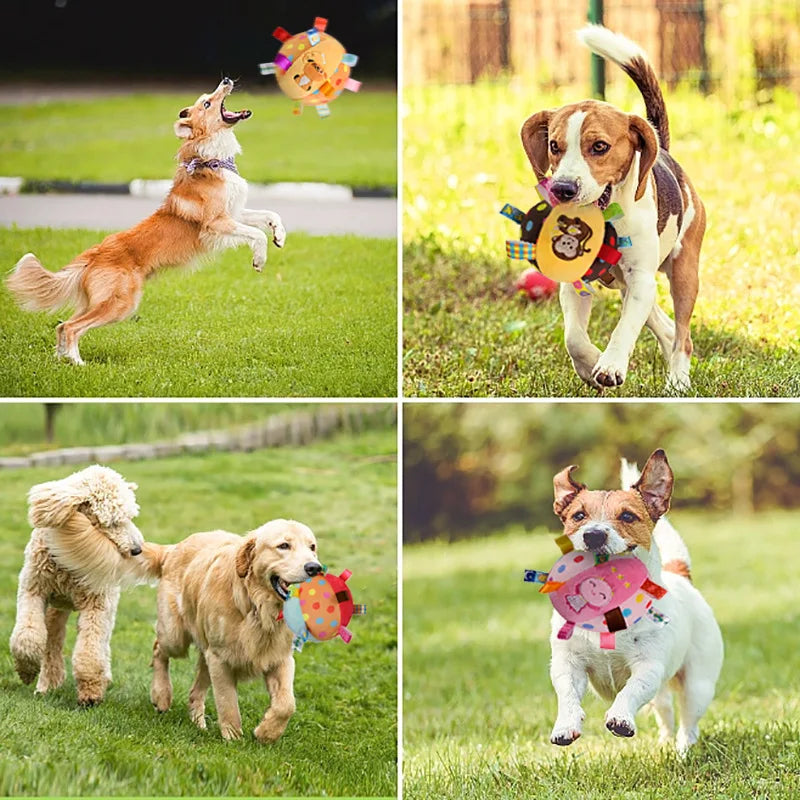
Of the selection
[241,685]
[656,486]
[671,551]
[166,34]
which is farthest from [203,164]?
[166,34]

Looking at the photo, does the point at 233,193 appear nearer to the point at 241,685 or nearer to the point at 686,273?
the point at 686,273

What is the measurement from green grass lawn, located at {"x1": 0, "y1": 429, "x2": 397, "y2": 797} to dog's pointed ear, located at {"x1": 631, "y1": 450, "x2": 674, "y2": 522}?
1.39 m

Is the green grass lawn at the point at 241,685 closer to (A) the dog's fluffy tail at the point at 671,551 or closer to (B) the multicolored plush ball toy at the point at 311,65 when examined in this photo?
(A) the dog's fluffy tail at the point at 671,551

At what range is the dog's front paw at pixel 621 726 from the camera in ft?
11.2

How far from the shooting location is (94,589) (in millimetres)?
3953

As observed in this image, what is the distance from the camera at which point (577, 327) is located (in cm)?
422

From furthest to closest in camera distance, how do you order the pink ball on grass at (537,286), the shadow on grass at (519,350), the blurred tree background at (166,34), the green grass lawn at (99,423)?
the blurred tree background at (166,34) < the green grass lawn at (99,423) < the pink ball on grass at (537,286) < the shadow on grass at (519,350)

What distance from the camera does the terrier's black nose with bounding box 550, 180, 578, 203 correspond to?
3717mm

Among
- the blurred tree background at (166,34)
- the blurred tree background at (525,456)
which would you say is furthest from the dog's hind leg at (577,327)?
the blurred tree background at (166,34)

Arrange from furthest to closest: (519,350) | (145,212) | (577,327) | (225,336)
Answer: (145,212), (519,350), (225,336), (577,327)

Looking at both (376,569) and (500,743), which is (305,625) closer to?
(500,743)

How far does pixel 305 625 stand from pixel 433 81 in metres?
6.83

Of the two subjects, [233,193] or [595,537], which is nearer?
[595,537]

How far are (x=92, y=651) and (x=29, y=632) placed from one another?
0.69 ft
